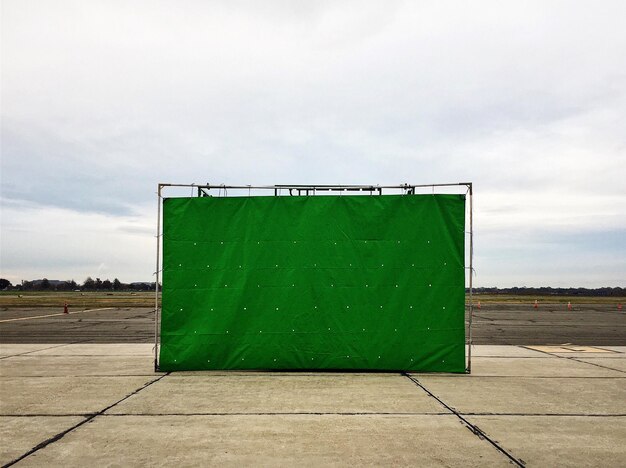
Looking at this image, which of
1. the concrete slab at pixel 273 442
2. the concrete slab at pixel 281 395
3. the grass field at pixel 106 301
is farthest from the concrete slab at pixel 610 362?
the grass field at pixel 106 301

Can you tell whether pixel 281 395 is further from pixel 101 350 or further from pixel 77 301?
pixel 77 301

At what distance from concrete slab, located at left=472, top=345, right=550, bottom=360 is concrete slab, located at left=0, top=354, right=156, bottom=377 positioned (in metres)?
6.70

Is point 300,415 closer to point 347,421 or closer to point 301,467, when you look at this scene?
point 347,421

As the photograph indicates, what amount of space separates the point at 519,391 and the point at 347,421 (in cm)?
286

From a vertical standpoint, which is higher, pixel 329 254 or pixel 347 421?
pixel 329 254

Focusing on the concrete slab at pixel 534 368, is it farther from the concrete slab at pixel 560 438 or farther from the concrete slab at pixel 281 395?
the concrete slab at pixel 560 438

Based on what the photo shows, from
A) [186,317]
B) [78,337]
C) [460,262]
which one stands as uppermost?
[460,262]

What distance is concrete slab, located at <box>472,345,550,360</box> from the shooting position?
9.34 meters

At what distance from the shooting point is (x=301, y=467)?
3461 millimetres

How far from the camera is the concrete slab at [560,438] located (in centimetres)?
367

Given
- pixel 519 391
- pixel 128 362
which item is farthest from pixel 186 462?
pixel 128 362

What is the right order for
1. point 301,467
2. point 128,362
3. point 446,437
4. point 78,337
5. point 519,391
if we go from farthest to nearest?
1. point 78,337
2. point 128,362
3. point 519,391
4. point 446,437
5. point 301,467

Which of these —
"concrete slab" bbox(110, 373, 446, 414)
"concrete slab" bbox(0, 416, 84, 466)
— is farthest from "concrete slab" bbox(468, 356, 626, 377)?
"concrete slab" bbox(0, 416, 84, 466)

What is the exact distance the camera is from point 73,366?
25.5 feet
